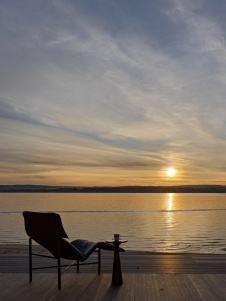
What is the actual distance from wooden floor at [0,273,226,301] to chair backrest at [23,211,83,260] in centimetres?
40

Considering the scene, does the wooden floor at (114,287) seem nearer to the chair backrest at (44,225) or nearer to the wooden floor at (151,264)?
the wooden floor at (151,264)

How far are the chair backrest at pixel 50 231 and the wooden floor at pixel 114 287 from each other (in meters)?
0.40

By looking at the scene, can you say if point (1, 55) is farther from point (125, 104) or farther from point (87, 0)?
point (125, 104)

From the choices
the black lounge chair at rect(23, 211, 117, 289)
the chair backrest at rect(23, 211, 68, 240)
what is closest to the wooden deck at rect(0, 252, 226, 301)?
the black lounge chair at rect(23, 211, 117, 289)

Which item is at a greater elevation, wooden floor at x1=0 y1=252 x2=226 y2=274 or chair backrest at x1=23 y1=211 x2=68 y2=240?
chair backrest at x1=23 y1=211 x2=68 y2=240

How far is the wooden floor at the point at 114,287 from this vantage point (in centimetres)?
398

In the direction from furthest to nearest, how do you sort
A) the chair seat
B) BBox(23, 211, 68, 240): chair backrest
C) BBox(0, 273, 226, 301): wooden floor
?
the chair seat → BBox(23, 211, 68, 240): chair backrest → BBox(0, 273, 226, 301): wooden floor

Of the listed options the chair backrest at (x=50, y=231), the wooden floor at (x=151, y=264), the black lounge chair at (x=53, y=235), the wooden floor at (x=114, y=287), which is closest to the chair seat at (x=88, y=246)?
the black lounge chair at (x=53, y=235)

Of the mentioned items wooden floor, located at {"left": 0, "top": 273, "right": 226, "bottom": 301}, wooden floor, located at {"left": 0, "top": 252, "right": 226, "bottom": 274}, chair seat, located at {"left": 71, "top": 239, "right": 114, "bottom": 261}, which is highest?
chair seat, located at {"left": 71, "top": 239, "right": 114, "bottom": 261}

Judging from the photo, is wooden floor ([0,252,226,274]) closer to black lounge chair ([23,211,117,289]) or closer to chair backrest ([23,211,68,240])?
black lounge chair ([23,211,117,289])

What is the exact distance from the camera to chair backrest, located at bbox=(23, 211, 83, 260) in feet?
14.1

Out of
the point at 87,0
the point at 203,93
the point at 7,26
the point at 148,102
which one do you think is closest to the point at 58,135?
the point at 148,102

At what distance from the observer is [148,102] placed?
38.0 feet

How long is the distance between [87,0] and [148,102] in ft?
17.4
